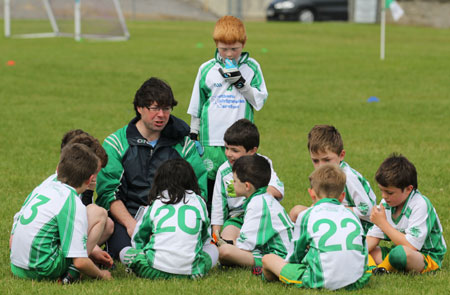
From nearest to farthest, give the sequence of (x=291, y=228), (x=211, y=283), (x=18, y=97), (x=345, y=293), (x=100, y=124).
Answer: (x=345, y=293) < (x=211, y=283) < (x=291, y=228) < (x=100, y=124) < (x=18, y=97)

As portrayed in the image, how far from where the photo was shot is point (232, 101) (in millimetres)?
7082

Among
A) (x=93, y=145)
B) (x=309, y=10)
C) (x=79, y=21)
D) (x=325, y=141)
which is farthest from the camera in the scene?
(x=309, y=10)

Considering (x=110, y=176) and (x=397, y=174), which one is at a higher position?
(x=397, y=174)

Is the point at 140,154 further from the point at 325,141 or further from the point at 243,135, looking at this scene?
the point at 325,141

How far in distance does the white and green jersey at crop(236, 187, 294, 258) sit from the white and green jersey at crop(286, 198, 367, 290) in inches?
23.2

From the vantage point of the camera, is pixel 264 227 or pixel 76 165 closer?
pixel 76 165

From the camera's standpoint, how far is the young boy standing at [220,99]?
6988mm

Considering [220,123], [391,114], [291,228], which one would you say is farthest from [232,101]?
[391,114]

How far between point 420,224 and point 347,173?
751mm

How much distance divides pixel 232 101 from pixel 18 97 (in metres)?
9.34

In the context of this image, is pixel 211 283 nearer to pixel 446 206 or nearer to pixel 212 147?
pixel 212 147

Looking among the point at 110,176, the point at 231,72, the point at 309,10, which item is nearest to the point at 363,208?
the point at 231,72

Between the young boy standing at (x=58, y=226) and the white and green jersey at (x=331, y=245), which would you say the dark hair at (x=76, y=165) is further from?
the white and green jersey at (x=331, y=245)

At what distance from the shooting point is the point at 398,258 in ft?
18.2
